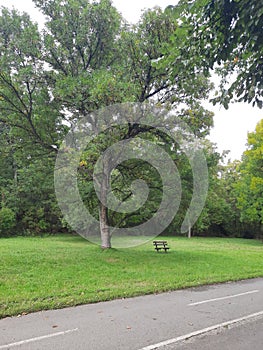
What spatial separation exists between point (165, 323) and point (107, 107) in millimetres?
6885

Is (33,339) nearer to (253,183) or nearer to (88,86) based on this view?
(88,86)

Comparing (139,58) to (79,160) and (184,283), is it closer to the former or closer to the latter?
(79,160)

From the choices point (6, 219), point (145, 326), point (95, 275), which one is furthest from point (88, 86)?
point (6, 219)

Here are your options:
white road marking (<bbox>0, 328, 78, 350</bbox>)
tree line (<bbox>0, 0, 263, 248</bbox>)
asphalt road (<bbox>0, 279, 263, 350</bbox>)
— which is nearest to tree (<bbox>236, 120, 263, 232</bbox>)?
tree line (<bbox>0, 0, 263, 248</bbox>)

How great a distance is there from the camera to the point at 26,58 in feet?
31.6

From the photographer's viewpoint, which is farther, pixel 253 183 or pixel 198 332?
pixel 253 183

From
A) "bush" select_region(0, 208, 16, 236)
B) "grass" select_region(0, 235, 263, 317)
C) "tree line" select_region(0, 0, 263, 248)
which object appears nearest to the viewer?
"grass" select_region(0, 235, 263, 317)

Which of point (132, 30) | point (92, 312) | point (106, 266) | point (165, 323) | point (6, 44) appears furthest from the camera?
point (132, 30)

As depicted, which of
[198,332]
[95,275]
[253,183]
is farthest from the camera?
[253,183]

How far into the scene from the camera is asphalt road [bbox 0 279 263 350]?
362 centimetres

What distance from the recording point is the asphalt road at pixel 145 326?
3.62 meters

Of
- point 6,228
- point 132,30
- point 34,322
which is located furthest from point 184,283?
point 6,228

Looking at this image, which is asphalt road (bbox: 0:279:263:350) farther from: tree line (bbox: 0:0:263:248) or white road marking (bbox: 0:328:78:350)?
tree line (bbox: 0:0:263:248)

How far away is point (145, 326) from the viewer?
4.25 m
